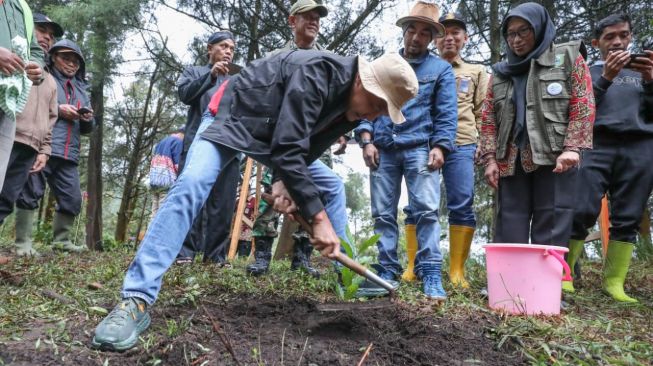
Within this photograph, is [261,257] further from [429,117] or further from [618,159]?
[618,159]

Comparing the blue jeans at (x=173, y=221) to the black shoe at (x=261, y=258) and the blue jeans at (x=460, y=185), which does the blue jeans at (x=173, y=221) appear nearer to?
the black shoe at (x=261, y=258)

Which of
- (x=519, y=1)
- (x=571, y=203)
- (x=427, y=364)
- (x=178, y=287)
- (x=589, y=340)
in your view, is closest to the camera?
(x=427, y=364)

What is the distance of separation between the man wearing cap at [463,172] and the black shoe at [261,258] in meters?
1.46

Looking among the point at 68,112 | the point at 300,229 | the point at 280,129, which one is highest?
the point at 68,112

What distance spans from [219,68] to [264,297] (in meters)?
2.10

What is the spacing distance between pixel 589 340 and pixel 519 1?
5.45 m

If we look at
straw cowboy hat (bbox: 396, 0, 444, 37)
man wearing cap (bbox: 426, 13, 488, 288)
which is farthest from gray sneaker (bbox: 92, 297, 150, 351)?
straw cowboy hat (bbox: 396, 0, 444, 37)

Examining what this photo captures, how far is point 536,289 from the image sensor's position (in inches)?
111

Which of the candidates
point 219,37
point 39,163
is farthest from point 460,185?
point 39,163

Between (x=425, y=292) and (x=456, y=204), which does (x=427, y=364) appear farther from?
(x=456, y=204)

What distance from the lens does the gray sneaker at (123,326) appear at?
6.45 ft

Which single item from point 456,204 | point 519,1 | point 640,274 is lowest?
point 640,274

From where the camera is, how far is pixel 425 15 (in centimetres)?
358

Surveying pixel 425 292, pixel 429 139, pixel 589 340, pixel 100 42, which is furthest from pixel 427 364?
pixel 100 42
